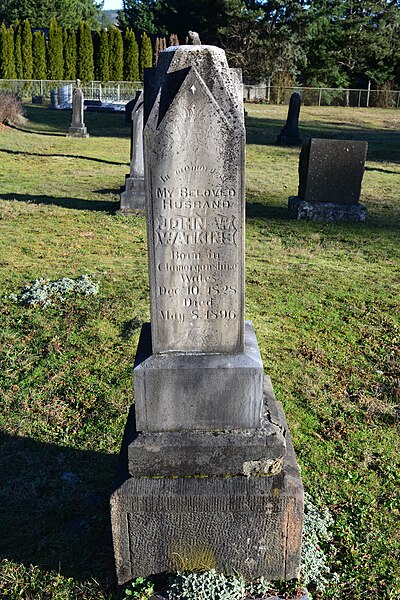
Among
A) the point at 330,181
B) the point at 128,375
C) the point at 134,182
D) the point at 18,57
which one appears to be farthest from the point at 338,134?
the point at 18,57

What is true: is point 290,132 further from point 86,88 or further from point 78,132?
point 86,88

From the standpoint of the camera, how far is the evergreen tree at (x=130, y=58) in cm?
4144

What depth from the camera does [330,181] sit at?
36.9 ft

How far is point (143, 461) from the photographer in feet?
9.68

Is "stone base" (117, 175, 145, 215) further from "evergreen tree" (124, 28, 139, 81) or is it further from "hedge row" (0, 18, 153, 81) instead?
"evergreen tree" (124, 28, 139, 81)

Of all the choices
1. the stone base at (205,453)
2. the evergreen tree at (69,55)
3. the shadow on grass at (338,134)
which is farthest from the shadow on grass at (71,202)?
the evergreen tree at (69,55)

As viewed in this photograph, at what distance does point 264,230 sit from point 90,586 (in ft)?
26.1

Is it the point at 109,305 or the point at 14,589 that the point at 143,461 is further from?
the point at 109,305

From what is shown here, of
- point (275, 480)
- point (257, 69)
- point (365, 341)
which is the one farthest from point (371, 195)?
point (257, 69)

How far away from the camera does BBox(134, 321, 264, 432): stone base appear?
2.93m

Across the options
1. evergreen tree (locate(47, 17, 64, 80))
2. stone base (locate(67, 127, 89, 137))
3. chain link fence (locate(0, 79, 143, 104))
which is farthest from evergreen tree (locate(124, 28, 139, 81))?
stone base (locate(67, 127, 89, 137))

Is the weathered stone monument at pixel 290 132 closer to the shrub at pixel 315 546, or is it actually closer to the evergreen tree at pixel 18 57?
the shrub at pixel 315 546

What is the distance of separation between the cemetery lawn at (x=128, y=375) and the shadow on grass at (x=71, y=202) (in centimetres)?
6

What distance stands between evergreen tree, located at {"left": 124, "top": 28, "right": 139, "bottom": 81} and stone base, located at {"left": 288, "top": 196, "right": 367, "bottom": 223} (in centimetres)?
3437
